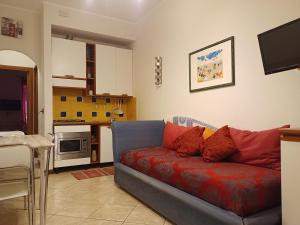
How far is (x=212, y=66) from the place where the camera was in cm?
286

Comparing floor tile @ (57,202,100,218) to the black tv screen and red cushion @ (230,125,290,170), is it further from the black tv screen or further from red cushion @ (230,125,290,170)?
the black tv screen

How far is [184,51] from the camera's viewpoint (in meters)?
3.33

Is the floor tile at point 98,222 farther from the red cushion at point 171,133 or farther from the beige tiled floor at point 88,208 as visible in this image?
the red cushion at point 171,133

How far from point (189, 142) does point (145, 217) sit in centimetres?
91

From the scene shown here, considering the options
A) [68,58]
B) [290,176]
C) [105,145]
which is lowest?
[105,145]

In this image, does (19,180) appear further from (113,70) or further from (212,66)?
(113,70)

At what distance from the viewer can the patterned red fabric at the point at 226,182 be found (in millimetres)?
1446

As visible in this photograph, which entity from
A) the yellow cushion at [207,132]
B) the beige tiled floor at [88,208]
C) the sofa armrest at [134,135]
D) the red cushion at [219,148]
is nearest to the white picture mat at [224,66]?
the yellow cushion at [207,132]

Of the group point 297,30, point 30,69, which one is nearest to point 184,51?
point 297,30

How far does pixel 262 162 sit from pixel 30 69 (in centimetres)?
489

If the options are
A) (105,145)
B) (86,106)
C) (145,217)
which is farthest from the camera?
(86,106)

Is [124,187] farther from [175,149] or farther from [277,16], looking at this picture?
[277,16]

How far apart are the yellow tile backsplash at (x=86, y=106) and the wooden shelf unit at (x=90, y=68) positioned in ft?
0.74

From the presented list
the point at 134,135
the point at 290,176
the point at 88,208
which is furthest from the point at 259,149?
the point at 88,208
